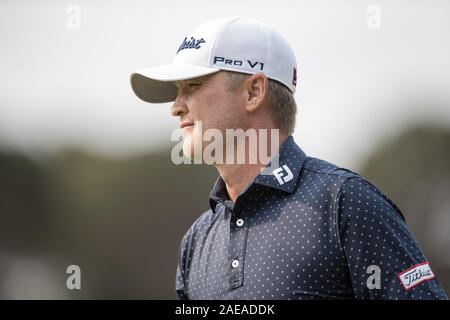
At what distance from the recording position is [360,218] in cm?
355

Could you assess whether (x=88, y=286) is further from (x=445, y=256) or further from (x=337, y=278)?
(x=337, y=278)

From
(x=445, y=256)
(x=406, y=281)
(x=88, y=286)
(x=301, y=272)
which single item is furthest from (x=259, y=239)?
(x=445, y=256)

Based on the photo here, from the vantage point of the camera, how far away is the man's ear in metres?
4.18

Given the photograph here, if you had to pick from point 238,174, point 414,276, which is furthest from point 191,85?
point 414,276

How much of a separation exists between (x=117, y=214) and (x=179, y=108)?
20057 mm

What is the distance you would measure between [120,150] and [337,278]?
74.4 ft

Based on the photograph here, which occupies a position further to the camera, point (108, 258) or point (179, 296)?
point (108, 258)

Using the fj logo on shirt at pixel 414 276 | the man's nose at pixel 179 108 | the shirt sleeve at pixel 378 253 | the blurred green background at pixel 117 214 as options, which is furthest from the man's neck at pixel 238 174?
the blurred green background at pixel 117 214

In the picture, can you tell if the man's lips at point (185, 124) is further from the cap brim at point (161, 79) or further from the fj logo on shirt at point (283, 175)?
the fj logo on shirt at point (283, 175)

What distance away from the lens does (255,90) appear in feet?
13.8

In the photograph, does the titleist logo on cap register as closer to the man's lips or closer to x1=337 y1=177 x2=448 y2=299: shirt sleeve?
the man's lips

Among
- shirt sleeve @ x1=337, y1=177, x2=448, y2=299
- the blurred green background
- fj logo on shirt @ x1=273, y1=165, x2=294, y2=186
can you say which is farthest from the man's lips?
the blurred green background

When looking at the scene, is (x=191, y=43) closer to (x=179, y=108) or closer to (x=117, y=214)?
(x=179, y=108)
